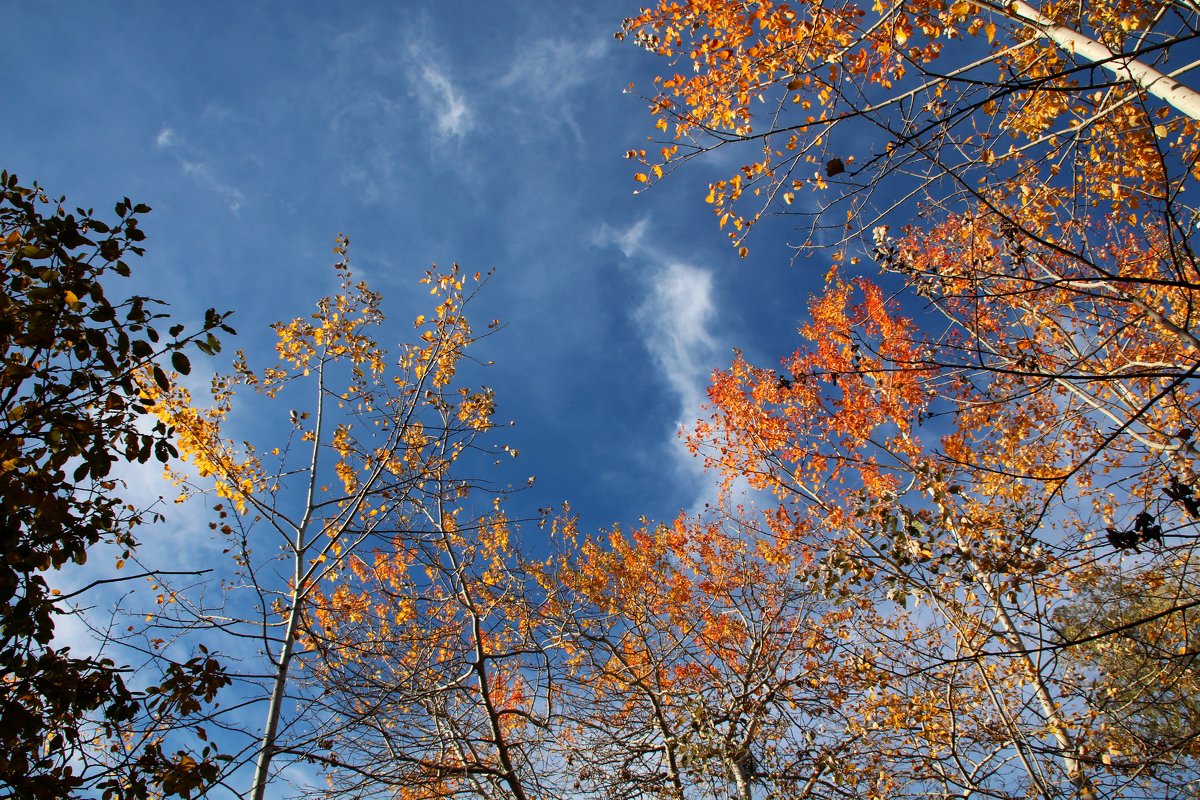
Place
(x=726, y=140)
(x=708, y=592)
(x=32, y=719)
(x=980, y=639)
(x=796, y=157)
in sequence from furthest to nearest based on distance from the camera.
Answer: (x=708, y=592) → (x=980, y=639) → (x=796, y=157) → (x=726, y=140) → (x=32, y=719)

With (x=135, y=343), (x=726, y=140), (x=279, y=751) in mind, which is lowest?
(x=279, y=751)

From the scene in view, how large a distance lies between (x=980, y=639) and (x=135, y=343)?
20.9ft

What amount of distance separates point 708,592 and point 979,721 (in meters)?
3.19

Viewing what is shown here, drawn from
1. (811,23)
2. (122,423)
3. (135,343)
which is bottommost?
(122,423)

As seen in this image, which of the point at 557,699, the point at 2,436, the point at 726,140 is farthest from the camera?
the point at 557,699

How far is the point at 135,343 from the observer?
2441mm

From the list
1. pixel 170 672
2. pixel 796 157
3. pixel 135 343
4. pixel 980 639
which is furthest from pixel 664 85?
pixel 980 639

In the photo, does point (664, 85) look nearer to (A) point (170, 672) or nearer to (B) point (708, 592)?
(A) point (170, 672)

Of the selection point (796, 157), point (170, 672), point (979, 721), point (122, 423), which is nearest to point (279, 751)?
Result: point (170, 672)

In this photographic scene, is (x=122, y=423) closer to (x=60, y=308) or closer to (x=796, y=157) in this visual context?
(x=60, y=308)

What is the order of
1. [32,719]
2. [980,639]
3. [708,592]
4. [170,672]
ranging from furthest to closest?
[708,592], [980,639], [170,672], [32,719]

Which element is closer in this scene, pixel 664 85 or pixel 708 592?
pixel 664 85

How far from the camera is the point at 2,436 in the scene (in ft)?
7.31

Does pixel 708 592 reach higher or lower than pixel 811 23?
lower
